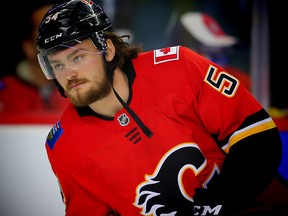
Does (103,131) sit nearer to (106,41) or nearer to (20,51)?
(106,41)

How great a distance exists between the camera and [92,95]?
124cm

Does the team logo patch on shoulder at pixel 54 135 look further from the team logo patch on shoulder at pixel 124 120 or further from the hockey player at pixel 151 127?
the team logo patch on shoulder at pixel 124 120

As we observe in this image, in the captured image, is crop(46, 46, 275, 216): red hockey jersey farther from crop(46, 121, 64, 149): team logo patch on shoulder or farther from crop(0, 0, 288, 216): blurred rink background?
crop(0, 0, 288, 216): blurred rink background

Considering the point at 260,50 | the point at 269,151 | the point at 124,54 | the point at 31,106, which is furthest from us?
the point at 260,50

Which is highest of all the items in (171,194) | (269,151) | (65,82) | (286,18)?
(65,82)

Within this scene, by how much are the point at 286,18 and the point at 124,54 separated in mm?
2018

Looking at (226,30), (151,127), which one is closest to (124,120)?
(151,127)

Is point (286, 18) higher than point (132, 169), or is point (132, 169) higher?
point (132, 169)

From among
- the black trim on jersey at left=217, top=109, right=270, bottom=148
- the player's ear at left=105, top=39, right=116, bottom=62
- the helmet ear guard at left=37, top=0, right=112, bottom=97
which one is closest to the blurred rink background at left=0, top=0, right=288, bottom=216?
the black trim on jersey at left=217, top=109, right=270, bottom=148

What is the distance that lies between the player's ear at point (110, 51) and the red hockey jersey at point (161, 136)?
2.2 inches

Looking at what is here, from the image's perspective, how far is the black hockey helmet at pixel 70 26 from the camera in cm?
119

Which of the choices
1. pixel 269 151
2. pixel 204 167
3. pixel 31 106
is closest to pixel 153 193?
pixel 204 167

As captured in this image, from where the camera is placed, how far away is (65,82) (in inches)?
49.4

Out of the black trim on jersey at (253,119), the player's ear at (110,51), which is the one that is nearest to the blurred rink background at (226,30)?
the black trim on jersey at (253,119)
